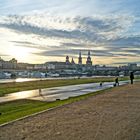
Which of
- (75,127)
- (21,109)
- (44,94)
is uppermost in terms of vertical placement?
(75,127)

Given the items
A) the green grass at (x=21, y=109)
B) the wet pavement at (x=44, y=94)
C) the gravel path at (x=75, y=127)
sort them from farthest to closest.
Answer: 1. the wet pavement at (x=44, y=94)
2. the green grass at (x=21, y=109)
3. the gravel path at (x=75, y=127)

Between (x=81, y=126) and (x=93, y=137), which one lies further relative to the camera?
(x=81, y=126)

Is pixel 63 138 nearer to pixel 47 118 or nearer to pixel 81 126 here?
pixel 81 126

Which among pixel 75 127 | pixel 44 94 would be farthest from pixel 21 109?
pixel 44 94

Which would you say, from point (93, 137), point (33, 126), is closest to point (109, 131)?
point (93, 137)

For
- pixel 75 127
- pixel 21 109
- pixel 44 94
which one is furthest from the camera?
pixel 44 94

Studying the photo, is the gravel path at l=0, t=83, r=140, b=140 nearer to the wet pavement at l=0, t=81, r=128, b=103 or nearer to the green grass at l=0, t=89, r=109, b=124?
the green grass at l=0, t=89, r=109, b=124

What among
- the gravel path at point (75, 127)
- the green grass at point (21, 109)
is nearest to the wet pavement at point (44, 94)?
the green grass at point (21, 109)

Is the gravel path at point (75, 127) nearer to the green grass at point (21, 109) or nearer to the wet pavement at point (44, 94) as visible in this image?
the green grass at point (21, 109)

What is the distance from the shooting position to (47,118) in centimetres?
1519

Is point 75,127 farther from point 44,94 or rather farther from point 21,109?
point 44,94

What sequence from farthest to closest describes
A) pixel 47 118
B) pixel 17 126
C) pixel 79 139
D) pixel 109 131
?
1. pixel 47 118
2. pixel 17 126
3. pixel 109 131
4. pixel 79 139

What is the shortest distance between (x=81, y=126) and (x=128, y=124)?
Result: 190 centimetres

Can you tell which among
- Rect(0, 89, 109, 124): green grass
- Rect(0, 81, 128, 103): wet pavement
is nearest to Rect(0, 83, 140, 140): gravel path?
Rect(0, 89, 109, 124): green grass
